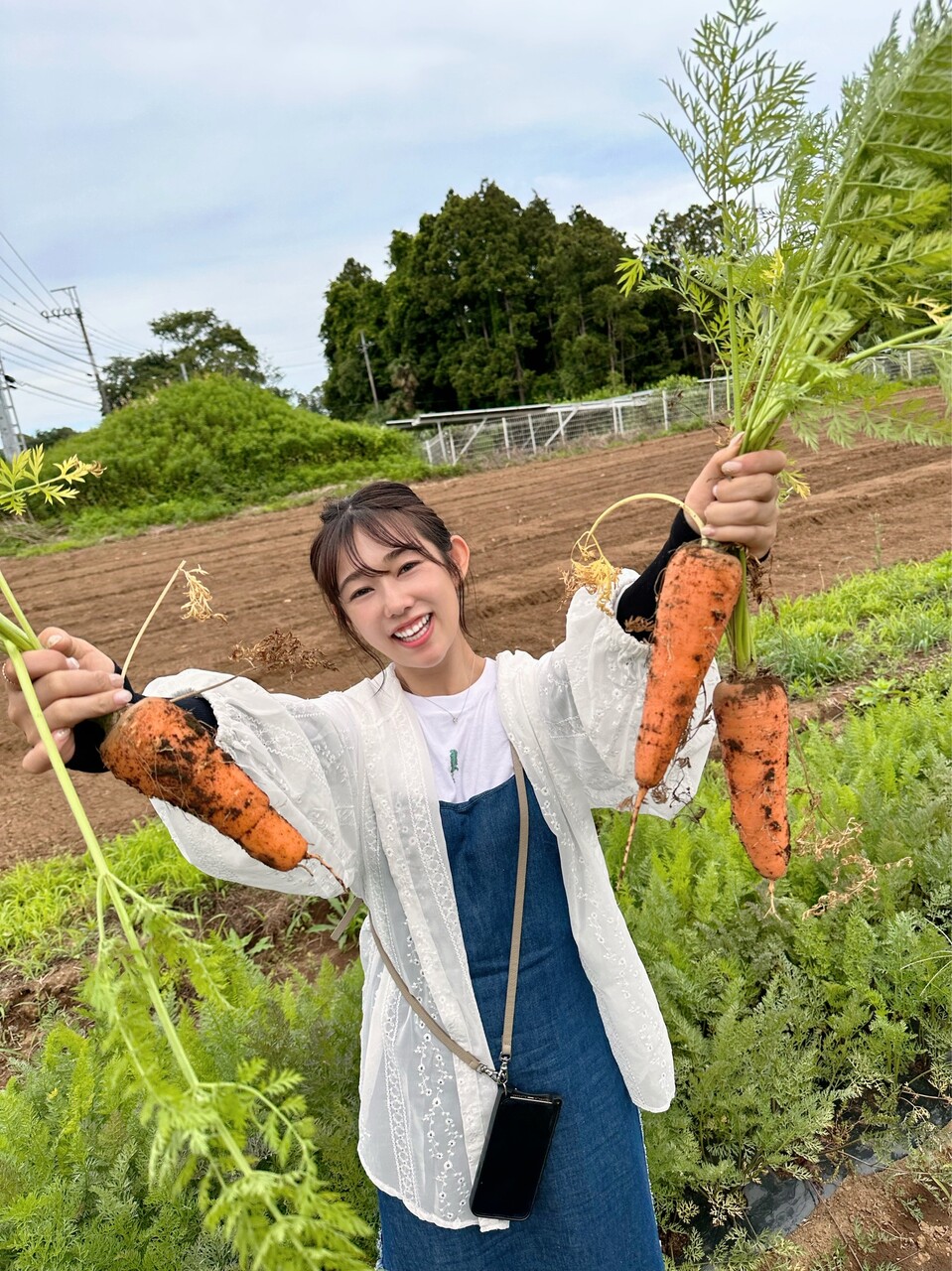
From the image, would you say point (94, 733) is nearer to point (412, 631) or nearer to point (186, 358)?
point (412, 631)

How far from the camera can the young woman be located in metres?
1.48

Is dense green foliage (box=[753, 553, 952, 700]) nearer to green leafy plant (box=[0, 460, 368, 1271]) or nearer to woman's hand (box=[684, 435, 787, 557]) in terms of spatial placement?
woman's hand (box=[684, 435, 787, 557])

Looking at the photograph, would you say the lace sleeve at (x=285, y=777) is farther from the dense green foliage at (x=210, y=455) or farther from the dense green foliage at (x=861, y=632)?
the dense green foliage at (x=210, y=455)

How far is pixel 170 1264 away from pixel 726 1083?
4.54 feet

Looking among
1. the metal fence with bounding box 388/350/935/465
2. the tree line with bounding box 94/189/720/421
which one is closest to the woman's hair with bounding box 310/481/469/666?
the metal fence with bounding box 388/350/935/465

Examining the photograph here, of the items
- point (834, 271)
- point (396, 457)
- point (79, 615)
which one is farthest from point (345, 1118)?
point (396, 457)

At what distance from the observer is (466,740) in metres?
1.63

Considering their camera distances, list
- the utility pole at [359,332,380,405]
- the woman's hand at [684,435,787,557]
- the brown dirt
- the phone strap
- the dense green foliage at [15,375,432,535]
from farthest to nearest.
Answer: the utility pole at [359,332,380,405] < the dense green foliage at [15,375,432,535] < the brown dirt < the phone strap < the woman's hand at [684,435,787,557]

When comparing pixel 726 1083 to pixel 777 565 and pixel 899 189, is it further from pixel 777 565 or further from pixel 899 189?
pixel 777 565

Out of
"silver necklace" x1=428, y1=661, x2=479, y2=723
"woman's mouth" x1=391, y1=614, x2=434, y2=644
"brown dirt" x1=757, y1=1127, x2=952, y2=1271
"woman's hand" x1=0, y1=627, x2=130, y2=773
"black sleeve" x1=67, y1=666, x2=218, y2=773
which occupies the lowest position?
"brown dirt" x1=757, y1=1127, x2=952, y2=1271

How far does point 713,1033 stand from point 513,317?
3457 cm

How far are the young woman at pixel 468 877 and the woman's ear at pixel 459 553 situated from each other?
13cm

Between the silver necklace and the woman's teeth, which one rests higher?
the woman's teeth

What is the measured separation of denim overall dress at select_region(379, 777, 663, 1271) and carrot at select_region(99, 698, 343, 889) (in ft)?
1.11
